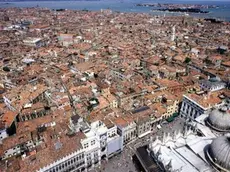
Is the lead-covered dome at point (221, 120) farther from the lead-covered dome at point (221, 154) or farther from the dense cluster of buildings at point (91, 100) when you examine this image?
the lead-covered dome at point (221, 154)

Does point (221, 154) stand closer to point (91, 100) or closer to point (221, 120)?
point (221, 120)

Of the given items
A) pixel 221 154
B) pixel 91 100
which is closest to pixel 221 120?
pixel 221 154

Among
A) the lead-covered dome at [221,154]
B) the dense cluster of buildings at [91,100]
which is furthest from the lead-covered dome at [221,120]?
the lead-covered dome at [221,154]

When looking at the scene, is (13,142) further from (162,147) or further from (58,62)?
(58,62)

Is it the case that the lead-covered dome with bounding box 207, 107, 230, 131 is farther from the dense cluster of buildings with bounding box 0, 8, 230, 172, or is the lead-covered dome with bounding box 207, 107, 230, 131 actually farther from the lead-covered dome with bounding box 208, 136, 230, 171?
the lead-covered dome with bounding box 208, 136, 230, 171

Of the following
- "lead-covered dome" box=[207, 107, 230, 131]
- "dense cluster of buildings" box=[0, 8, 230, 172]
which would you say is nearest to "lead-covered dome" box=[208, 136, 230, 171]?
"dense cluster of buildings" box=[0, 8, 230, 172]

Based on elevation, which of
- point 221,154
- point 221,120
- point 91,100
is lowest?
point 91,100
